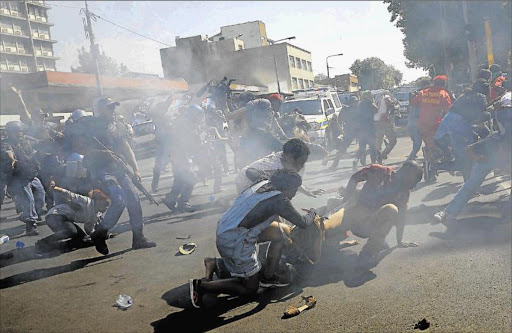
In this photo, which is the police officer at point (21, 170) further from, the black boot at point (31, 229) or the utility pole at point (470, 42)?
the utility pole at point (470, 42)

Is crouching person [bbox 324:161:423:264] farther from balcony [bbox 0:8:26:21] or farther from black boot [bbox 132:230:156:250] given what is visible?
→ balcony [bbox 0:8:26:21]

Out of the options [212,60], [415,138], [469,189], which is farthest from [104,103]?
[415,138]

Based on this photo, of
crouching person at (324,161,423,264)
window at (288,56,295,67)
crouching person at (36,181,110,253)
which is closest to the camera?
crouching person at (324,161,423,264)

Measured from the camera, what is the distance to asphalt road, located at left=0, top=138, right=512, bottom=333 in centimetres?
293

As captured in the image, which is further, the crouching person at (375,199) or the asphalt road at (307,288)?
the crouching person at (375,199)

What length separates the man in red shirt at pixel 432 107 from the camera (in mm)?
6996

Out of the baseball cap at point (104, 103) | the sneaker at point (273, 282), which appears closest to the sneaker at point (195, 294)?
the sneaker at point (273, 282)

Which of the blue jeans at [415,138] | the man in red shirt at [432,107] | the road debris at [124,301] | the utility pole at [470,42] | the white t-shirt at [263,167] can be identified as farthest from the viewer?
the utility pole at [470,42]

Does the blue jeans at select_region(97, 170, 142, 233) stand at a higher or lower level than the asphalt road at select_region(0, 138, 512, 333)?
higher

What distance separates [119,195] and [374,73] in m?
6.27

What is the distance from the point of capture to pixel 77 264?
478 cm

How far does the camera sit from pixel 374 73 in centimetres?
912

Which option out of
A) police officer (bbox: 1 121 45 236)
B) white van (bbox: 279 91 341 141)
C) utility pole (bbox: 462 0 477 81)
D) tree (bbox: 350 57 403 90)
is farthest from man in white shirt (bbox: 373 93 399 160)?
police officer (bbox: 1 121 45 236)

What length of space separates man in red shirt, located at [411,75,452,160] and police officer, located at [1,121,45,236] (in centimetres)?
619
